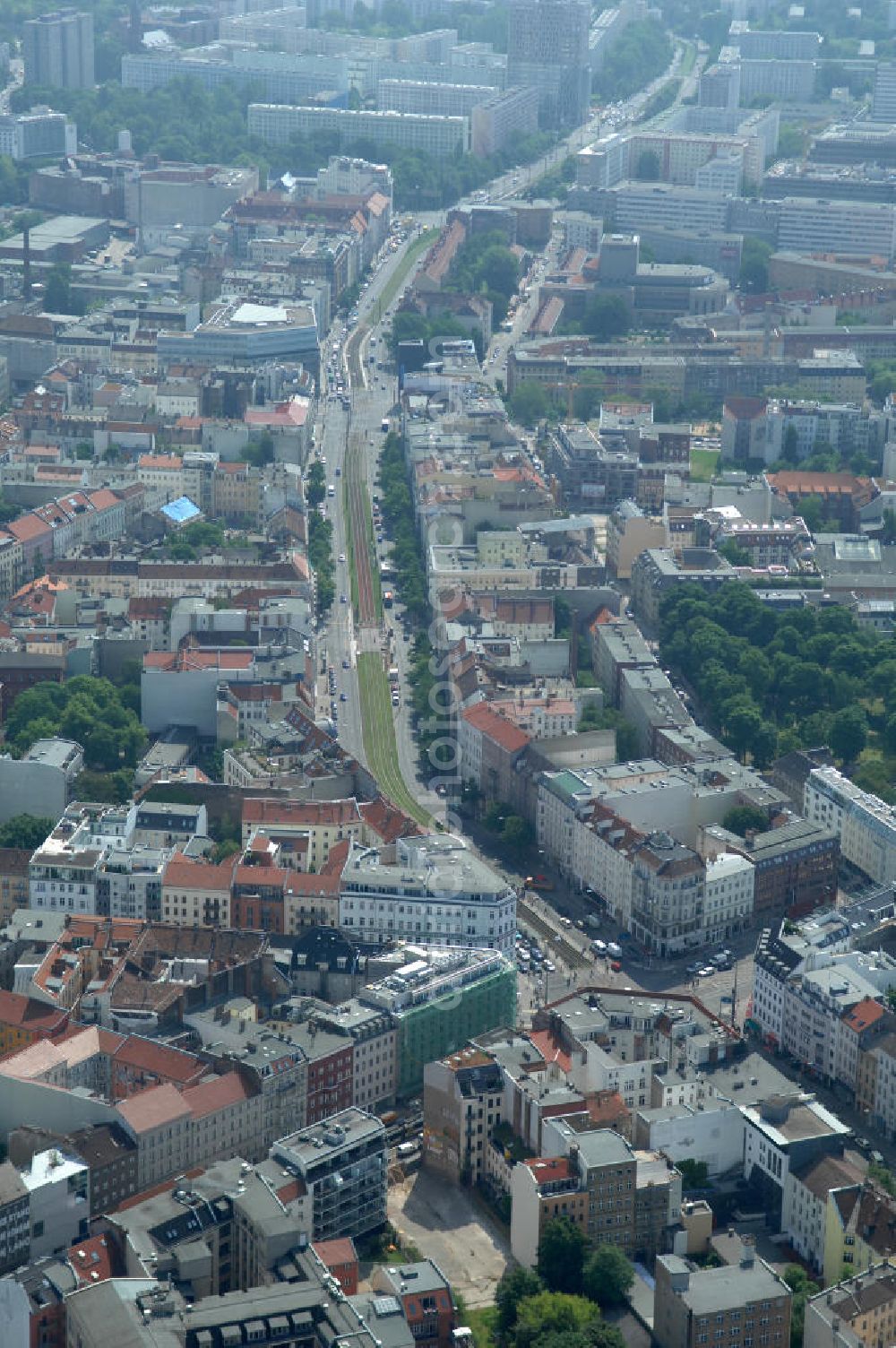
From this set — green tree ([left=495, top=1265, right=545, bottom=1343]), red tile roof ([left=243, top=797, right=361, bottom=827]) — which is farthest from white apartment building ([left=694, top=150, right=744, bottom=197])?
green tree ([left=495, top=1265, right=545, bottom=1343])

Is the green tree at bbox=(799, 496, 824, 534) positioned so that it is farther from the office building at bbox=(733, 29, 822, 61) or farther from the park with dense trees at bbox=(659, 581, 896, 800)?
the office building at bbox=(733, 29, 822, 61)

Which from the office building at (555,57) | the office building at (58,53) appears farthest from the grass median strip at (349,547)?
the office building at (58,53)

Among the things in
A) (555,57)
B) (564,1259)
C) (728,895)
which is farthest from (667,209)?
(564,1259)

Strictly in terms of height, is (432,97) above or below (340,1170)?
above

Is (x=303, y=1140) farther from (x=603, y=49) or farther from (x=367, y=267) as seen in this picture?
(x=603, y=49)

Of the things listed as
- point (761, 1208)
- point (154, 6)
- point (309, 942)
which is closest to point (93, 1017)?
point (309, 942)

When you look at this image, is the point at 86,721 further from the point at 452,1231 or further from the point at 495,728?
the point at 452,1231
